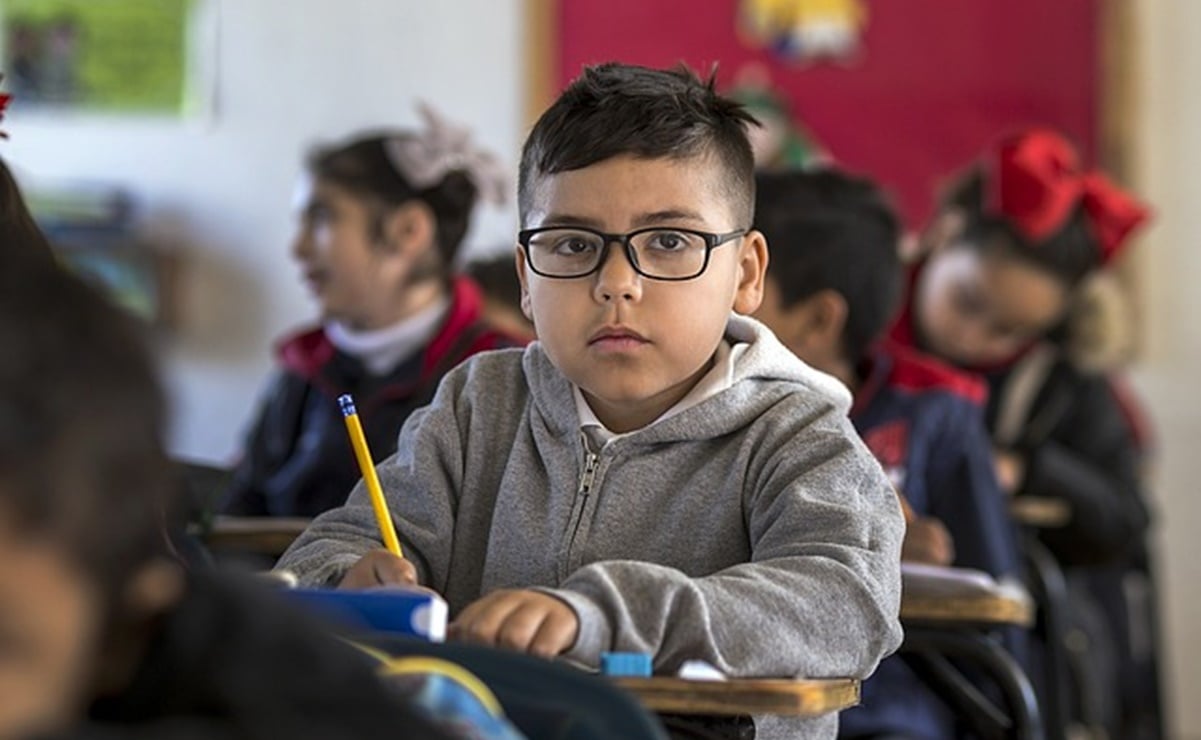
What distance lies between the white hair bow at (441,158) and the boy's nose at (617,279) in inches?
73.7

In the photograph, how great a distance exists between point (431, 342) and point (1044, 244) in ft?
3.85

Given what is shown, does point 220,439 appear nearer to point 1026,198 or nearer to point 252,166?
point 252,166

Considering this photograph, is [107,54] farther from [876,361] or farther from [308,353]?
[876,361]

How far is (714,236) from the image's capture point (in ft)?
5.59

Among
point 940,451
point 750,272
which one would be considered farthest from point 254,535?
point 940,451

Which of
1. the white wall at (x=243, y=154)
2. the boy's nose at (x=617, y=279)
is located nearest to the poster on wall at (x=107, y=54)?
the white wall at (x=243, y=154)

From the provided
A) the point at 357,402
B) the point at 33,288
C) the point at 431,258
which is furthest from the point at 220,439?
the point at 33,288

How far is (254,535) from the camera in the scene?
2254mm

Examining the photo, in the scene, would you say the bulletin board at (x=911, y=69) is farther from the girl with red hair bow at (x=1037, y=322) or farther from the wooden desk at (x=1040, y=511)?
the wooden desk at (x=1040, y=511)

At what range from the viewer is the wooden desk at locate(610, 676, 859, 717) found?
1298 millimetres

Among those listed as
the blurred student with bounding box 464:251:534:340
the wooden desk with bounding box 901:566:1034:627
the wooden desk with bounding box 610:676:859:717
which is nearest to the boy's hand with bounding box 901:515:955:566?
the wooden desk with bounding box 901:566:1034:627

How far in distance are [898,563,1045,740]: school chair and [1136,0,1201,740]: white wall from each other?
2.60 metres

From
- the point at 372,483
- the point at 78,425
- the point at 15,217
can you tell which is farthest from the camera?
the point at 15,217

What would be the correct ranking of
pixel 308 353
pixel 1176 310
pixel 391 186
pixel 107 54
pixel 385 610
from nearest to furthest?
pixel 385 610, pixel 308 353, pixel 391 186, pixel 1176 310, pixel 107 54
